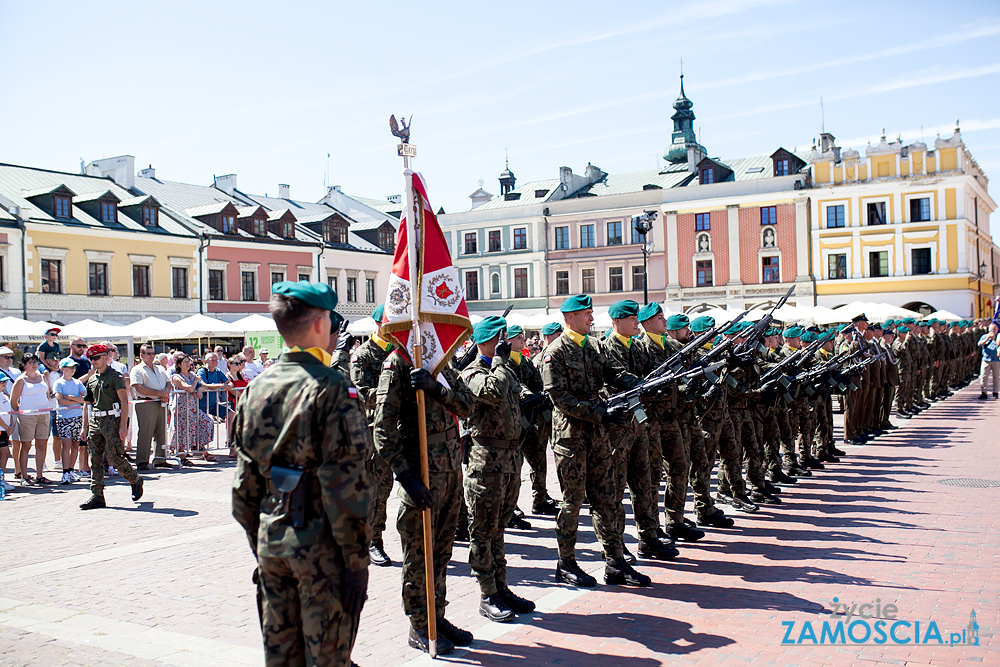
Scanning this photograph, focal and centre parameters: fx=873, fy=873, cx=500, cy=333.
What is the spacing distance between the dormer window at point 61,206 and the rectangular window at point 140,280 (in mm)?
3720

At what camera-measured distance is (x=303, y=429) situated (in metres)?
3.68

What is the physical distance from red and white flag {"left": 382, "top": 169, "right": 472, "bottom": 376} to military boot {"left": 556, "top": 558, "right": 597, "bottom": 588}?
2.15 meters

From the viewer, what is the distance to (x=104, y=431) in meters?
11.0

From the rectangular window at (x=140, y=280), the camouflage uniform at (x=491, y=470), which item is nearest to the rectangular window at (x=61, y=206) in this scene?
the rectangular window at (x=140, y=280)

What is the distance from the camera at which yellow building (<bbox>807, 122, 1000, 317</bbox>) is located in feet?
164

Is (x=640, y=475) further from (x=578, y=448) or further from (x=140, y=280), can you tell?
(x=140, y=280)

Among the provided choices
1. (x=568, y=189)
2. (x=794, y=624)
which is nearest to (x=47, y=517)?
(x=794, y=624)

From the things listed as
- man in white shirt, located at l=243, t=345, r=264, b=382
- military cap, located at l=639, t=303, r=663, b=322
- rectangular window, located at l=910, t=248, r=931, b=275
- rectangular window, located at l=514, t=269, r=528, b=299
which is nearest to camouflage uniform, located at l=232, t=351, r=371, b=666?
military cap, located at l=639, t=303, r=663, b=322

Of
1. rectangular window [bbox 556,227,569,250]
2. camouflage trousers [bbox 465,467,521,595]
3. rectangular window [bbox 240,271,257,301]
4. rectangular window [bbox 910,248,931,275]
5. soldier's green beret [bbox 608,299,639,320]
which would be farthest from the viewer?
rectangular window [bbox 556,227,569,250]

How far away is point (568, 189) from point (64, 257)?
35.9 m

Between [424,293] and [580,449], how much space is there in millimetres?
1940

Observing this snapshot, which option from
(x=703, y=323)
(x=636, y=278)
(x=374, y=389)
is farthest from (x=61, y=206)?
(x=703, y=323)

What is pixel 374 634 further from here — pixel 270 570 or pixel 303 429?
pixel 303 429

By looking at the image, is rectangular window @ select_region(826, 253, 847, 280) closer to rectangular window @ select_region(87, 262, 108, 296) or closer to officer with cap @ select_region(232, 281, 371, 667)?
rectangular window @ select_region(87, 262, 108, 296)
